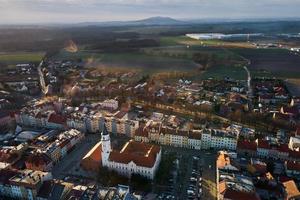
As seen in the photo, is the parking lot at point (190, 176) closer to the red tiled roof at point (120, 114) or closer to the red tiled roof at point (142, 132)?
the red tiled roof at point (142, 132)

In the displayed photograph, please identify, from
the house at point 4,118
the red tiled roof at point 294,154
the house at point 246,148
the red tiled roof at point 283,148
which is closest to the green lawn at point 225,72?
the house at point 246,148

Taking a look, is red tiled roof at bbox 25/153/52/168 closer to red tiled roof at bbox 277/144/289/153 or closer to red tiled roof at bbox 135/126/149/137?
red tiled roof at bbox 135/126/149/137

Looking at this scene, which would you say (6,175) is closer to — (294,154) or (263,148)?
(263,148)

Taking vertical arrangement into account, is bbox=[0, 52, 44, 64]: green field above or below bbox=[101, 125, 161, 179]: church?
above

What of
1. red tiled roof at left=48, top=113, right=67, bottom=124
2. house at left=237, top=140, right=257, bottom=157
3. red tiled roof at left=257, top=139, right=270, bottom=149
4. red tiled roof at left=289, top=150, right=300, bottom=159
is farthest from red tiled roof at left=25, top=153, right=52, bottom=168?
red tiled roof at left=289, top=150, right=300, bottom=159

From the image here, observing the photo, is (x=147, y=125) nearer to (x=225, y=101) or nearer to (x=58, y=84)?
(x=225, y=101)

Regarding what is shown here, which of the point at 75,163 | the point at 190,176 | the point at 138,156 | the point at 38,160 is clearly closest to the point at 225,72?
the point at 190,176
